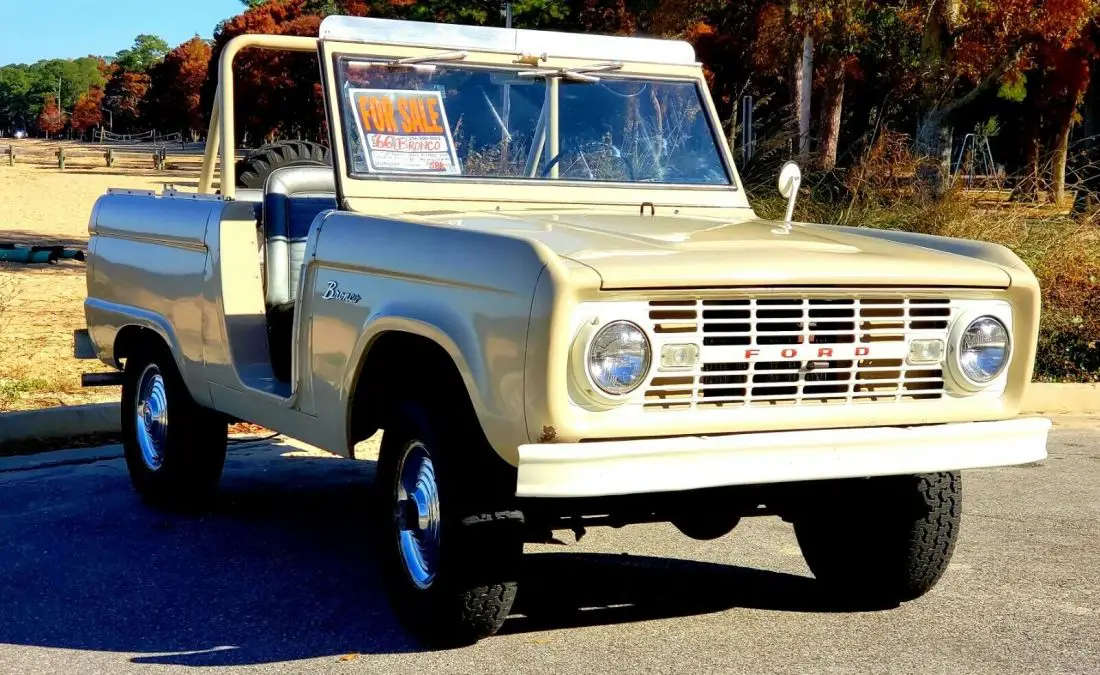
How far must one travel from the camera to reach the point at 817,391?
4406 mm

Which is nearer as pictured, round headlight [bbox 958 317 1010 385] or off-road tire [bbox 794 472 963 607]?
round headlight [bbox 958 317 1010 385]

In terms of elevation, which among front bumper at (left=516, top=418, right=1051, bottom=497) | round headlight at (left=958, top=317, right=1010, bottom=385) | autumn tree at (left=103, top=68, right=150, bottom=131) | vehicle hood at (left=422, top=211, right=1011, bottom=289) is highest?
vehicle hood at (left=422, top=211, right=1011, bottom=289)

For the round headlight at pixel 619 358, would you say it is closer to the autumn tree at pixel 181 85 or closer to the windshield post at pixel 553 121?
the windshield post at pixel 553 121

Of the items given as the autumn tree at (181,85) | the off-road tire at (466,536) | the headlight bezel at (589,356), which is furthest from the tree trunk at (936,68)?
the autumn tree at (181,85)

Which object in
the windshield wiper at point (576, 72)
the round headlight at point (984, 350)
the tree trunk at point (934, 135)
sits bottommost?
the round headlight at point (984, 350)

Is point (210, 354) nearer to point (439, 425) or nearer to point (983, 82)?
point (439, 425)

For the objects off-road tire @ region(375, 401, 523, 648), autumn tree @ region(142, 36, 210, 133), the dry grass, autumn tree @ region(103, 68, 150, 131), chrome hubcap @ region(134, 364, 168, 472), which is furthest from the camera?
autumn tree @ region(103, 68, 150, 131)

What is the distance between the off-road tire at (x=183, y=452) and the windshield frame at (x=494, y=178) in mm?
1631

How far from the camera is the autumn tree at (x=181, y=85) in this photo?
305 ft

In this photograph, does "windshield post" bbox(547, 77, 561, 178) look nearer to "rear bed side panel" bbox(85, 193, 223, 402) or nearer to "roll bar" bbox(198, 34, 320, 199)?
"roll bar" bbox(198, 34, 320, 199)

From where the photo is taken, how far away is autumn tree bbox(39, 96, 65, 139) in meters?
162

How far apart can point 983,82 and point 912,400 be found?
16.3 metres

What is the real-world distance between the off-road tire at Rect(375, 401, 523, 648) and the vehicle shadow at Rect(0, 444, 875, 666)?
252mm

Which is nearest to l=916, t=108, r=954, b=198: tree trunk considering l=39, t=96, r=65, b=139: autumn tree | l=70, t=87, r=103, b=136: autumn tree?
l=70, t=87, r=103, b=136: autumn tree
